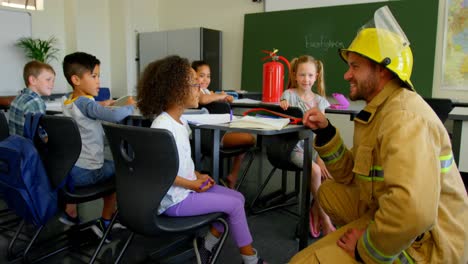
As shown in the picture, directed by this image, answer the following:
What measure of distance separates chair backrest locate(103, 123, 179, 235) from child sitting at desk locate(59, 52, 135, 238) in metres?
0.58

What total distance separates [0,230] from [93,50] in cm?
444

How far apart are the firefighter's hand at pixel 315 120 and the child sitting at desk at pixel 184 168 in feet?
1.40

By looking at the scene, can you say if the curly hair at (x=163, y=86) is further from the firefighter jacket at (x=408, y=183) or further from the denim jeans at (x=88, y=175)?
the firefighter jacket at (x=408, y=183)

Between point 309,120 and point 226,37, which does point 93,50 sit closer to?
point 226,37

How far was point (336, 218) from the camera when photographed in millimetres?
1398

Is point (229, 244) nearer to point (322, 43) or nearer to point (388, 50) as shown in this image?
point (388, 50)

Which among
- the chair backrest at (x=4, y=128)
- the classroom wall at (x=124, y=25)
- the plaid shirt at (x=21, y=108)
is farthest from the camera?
the classroom wall at (x=124, y=25)

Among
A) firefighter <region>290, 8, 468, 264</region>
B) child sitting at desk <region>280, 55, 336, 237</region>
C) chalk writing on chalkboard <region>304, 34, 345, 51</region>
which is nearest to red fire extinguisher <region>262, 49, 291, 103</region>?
child sitting at desk <region>280, 55, 336, 237</region>

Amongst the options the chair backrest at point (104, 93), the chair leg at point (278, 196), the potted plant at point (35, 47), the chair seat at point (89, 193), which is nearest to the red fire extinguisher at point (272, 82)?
the chair leg at point (278, 196)

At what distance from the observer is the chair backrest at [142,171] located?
1.23 m

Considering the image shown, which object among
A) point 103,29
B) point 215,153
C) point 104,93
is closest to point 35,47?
point 104,93

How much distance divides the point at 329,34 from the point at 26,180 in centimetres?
404

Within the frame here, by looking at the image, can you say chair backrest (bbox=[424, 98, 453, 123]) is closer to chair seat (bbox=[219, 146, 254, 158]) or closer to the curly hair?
chair seat (bbox=[219, 146, 254, 158])

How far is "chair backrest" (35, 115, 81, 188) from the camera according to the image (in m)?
1.62
